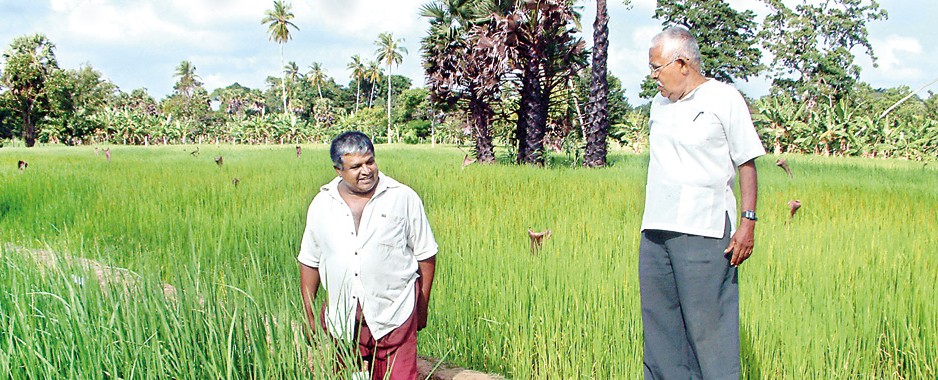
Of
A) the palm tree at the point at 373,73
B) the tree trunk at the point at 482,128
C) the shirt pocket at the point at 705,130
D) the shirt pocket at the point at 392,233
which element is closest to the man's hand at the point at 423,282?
the shirt pocket at the point at 392,233

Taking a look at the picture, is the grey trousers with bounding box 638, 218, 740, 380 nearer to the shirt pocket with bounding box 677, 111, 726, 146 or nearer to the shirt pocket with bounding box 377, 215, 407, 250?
the shirt pocket with bounding box 677, 111, 726, 146

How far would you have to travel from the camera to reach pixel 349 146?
6.17 ft

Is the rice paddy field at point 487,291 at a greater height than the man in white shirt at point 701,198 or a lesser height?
lesser

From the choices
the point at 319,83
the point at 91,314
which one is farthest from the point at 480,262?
the point at 319,83

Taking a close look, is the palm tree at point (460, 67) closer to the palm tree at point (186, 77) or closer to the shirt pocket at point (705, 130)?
the shirt pocket at point (705, 130)

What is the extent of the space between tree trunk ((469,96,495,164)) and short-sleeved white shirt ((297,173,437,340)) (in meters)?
11.5

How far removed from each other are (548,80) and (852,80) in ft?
71.2

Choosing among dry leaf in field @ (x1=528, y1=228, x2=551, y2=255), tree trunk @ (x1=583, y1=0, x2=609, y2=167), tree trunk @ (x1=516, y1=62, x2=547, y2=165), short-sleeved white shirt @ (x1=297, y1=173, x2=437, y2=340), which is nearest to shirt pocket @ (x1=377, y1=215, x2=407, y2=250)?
short-sleeved white shirt @ (x1=297, y1=173, x2=437, y2=340)

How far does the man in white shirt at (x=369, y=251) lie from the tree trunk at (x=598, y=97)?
9259 mm

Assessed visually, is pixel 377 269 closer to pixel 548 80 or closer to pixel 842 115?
pixel 548 80

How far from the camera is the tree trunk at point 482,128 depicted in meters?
13.5

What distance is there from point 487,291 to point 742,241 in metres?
1.25

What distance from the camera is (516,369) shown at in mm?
2529

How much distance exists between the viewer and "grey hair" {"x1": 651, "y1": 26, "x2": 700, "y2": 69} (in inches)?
80.4
